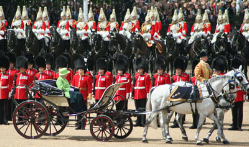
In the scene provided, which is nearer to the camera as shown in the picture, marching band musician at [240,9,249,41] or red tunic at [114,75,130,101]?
red tunic at [114,75,130,101]

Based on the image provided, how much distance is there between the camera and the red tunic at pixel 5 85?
11.2m

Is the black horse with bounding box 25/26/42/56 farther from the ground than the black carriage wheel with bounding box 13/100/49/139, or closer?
farther from the ground

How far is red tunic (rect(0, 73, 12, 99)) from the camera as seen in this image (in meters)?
11.2

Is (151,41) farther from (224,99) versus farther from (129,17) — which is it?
(224,99)

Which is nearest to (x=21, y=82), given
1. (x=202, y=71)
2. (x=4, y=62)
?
(x=4, y=62)

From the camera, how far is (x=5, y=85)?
36.8 ft

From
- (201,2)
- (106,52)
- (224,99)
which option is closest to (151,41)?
(106,52)

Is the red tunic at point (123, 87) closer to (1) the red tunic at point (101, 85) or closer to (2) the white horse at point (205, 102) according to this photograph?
(1) the red tunic at point (101, 85)

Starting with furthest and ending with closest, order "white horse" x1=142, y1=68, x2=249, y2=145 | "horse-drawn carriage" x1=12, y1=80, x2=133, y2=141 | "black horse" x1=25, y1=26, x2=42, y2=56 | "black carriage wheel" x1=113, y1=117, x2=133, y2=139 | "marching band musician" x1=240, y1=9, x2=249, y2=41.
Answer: "black horse" x1=25, y1=26, x2=42, y2=56
"marching band musician" x1=240, y1=9, x2=249, y2=41
"black carriage wheel" x1=113, y1=117, x2=133, y2=139
"horse-drawn carriage" x1=12, y1=80, x2=133, y2=141
"white horse" x1=142, y1=68, x2=249, y2=145

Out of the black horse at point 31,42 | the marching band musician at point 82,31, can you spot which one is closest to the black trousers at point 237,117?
the marching band musician at point 82,31

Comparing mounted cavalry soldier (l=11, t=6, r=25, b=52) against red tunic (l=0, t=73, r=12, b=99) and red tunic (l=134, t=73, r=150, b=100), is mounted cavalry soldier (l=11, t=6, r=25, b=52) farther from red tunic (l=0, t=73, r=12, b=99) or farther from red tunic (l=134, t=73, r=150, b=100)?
red tunic (l=134, t=73, r=150, b=100)

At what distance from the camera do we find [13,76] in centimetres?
1186

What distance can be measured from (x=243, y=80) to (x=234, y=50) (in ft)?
24.0

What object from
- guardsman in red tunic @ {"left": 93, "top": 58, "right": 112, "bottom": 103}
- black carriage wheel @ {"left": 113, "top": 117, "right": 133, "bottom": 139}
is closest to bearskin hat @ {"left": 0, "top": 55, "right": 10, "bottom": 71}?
guardsman in red tunic @ {"left": 93, "top": 58, "right": 112, "bottom": 103}
